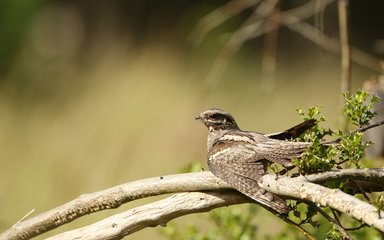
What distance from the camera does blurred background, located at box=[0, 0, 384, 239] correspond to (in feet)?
27.5

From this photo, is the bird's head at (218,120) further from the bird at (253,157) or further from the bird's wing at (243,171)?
the bird's wing at (243,171)

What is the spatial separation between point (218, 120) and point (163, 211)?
2.72 ft

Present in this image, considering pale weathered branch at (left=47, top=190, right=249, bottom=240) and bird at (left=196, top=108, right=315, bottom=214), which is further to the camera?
pale weathered branch at (left=47, top=190, right=249, bottom=240)

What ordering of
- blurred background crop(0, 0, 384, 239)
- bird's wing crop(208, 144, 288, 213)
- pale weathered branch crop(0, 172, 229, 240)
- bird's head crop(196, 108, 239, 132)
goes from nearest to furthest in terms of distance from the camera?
bird's wing crop(208, 144, 288, 213) → pale weathered branch crop(0, 172, 229, 240) → bird's head crop(196, 108, 239, 132) → blurred background crop(0, 0, 384, 239)

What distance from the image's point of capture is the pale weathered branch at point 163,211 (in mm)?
3047

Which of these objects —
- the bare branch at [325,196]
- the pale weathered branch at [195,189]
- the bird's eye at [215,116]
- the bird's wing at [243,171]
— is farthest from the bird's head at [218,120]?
the bare branch at [325,196]

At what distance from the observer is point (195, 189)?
10.0ft

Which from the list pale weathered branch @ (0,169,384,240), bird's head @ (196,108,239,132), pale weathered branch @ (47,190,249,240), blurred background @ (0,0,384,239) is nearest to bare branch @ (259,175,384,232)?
pale weathered branch @ (0,169,384,240)

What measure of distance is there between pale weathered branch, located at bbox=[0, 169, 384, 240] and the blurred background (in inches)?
158

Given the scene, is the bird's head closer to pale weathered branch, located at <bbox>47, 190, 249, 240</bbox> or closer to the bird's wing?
the bird's wing

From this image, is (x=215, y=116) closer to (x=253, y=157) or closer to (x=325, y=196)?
(x=253, y=157)

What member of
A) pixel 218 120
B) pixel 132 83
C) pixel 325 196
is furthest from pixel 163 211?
pixel 132 83

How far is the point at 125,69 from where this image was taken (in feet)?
33.9

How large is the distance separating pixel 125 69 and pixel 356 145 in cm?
765
